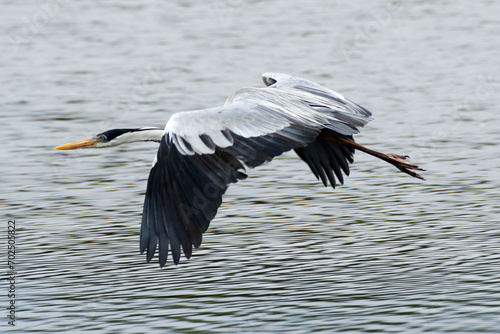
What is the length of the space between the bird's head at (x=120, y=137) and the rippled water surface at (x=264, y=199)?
89cm

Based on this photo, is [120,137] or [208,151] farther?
[120,137]

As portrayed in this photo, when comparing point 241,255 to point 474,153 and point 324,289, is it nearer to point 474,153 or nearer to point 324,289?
point 324,289

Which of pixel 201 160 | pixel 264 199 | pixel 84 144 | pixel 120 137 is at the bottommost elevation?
pixel 264 199

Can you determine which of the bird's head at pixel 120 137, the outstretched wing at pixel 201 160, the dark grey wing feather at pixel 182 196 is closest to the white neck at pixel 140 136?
the bird's head at pixel 120 137

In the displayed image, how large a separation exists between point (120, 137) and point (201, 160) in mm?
2087

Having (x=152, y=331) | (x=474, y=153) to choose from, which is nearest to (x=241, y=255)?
(x=152, y=331)

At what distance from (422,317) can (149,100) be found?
32.3 feet

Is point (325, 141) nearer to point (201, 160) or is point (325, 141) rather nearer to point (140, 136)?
point (140, 136)

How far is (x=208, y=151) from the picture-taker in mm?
7578

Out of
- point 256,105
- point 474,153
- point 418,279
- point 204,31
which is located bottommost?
point 204,31

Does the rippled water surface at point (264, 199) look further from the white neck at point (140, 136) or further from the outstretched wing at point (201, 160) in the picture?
the white neck at point (140, 136)

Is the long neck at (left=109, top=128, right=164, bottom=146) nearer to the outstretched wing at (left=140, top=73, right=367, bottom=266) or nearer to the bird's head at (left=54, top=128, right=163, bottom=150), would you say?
the bird's head at (left=54, top=128, right=163, bottom=150)

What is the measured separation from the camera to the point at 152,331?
7.33 metres

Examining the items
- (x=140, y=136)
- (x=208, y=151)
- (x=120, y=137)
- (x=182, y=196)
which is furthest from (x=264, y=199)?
(x=182, y=196)
